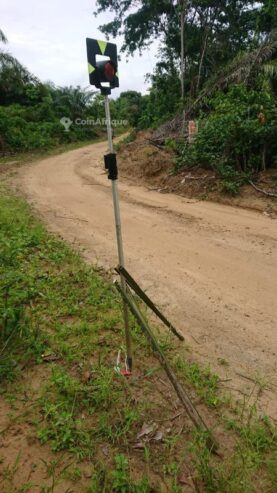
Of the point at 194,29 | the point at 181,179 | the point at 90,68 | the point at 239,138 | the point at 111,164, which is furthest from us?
the point at 194,29

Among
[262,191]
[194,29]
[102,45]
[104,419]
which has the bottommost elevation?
[104,419]

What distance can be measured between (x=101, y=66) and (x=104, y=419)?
2.30 m

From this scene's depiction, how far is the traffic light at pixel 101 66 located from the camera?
1954 millimetres

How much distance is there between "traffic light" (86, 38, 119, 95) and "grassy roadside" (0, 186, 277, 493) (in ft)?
6.93

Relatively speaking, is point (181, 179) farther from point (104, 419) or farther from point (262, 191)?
point (104, 419)

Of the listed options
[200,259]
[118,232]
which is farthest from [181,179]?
[118,232]

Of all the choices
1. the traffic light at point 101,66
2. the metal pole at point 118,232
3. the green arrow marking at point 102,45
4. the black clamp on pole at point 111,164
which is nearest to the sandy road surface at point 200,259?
the metal pole at point 118,232

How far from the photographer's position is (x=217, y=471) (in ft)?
6.18

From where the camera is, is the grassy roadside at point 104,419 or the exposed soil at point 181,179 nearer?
the grassy roadside at point 104,419

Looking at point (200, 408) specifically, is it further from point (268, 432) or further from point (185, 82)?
point (185, 82)

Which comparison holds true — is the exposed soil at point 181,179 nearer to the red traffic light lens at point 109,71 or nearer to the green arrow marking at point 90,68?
the red traffic light lens at point 109,71

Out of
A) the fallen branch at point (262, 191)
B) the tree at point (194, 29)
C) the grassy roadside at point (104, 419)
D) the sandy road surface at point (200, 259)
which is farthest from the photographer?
the tree at point (194, 29)

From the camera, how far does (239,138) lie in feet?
24.9

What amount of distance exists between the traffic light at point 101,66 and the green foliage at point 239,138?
18.0 ft
